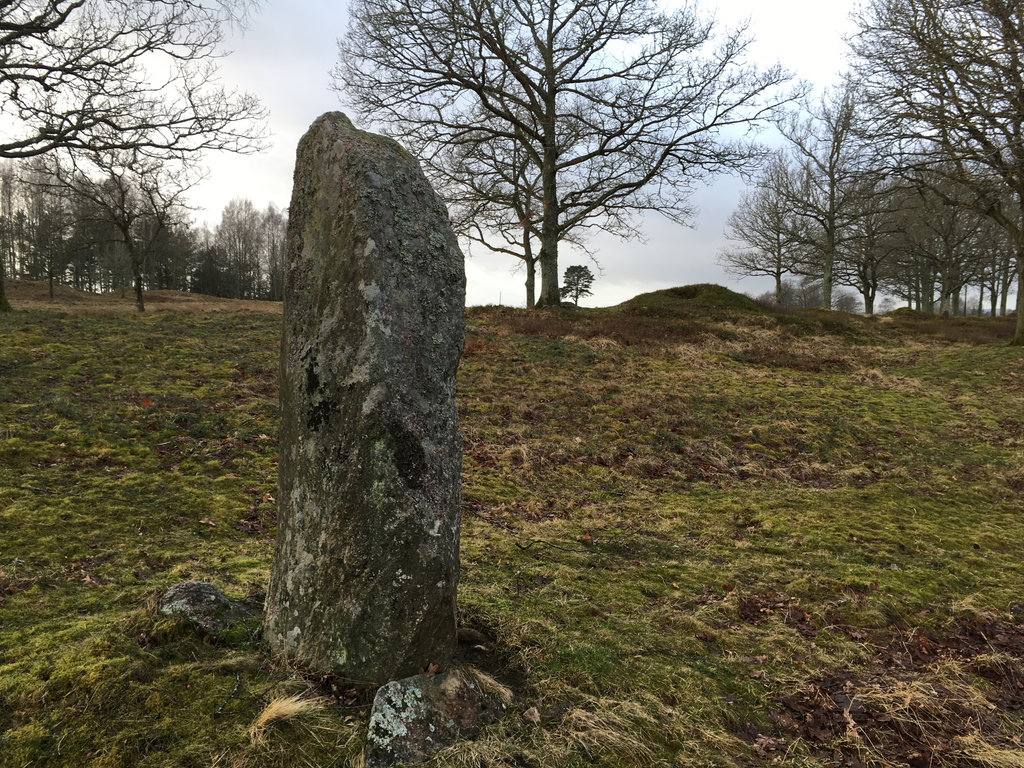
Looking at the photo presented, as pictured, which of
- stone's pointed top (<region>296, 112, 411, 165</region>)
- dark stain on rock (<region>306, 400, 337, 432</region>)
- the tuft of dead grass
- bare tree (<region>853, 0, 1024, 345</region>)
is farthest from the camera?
bare tree (<region>853, 0, 1024, 345</region>)

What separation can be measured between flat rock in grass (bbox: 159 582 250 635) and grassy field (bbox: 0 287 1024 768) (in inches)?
3.1

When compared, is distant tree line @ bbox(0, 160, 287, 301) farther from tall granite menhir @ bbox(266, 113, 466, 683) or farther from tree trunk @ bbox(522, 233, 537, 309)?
tall granite menhir @ bbox(266, 113, 466, 683)

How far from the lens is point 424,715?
2.60m

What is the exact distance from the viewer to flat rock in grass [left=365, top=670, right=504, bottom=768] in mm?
2457

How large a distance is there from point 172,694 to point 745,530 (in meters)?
6.05

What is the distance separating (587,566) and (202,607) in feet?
11.0

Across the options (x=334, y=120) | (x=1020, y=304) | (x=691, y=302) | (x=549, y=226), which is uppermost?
(x=549, y=226)

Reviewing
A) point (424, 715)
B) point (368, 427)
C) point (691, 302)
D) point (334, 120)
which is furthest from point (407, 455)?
point (691, 302)

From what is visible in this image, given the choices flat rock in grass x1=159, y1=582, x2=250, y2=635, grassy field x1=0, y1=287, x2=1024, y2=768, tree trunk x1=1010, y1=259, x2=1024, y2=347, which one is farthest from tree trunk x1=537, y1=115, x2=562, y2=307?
flat rock in grass x1=159, y1=582, x2=250, y2=635

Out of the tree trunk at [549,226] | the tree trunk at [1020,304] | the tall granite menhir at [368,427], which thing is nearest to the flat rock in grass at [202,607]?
the tall granite menhir at [368,427]

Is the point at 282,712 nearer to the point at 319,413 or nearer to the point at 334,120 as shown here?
the point at 319,413

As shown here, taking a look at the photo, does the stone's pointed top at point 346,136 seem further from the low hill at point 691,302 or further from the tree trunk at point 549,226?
the low hill at point 691,302

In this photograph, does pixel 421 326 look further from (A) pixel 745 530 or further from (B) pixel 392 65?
(B) pixel 392 65

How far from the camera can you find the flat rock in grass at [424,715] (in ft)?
8.06
